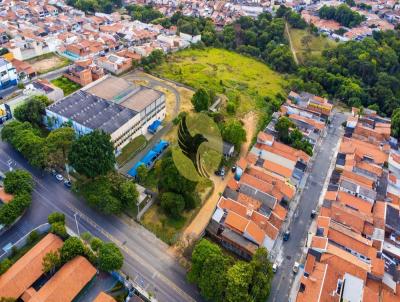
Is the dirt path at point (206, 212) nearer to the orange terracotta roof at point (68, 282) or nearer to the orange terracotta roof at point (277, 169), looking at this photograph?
the orange terracotta roof at point (277, 169)

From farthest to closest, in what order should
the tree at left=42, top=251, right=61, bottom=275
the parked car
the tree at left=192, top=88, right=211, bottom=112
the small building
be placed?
the small building → the tree at left=192, top=88, right=211, bottom=112 → the parked car → the tree at left=42, top=251, right=61, bottom=275

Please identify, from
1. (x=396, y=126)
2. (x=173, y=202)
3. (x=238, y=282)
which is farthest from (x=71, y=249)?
(x=396, y=126)

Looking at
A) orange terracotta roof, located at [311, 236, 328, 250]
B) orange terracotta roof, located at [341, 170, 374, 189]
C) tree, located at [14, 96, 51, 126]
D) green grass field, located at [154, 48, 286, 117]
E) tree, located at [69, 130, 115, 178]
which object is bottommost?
green grass field, located at [154, 48, 286, 117]

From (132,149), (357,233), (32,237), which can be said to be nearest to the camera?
(32,237)

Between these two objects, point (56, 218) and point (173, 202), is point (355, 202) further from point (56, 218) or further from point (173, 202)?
point (56, 218)

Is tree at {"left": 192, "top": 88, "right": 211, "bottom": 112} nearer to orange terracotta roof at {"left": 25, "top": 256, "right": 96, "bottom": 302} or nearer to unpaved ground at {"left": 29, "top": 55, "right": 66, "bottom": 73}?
orange terracotta roof at {"left": 25, "top": 256, "right": 96, "bottom": 302}

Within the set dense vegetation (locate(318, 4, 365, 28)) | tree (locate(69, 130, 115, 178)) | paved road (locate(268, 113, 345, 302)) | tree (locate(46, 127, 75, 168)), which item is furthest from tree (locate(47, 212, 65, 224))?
dense vegetation (locate(318, 4, 365, 28))
